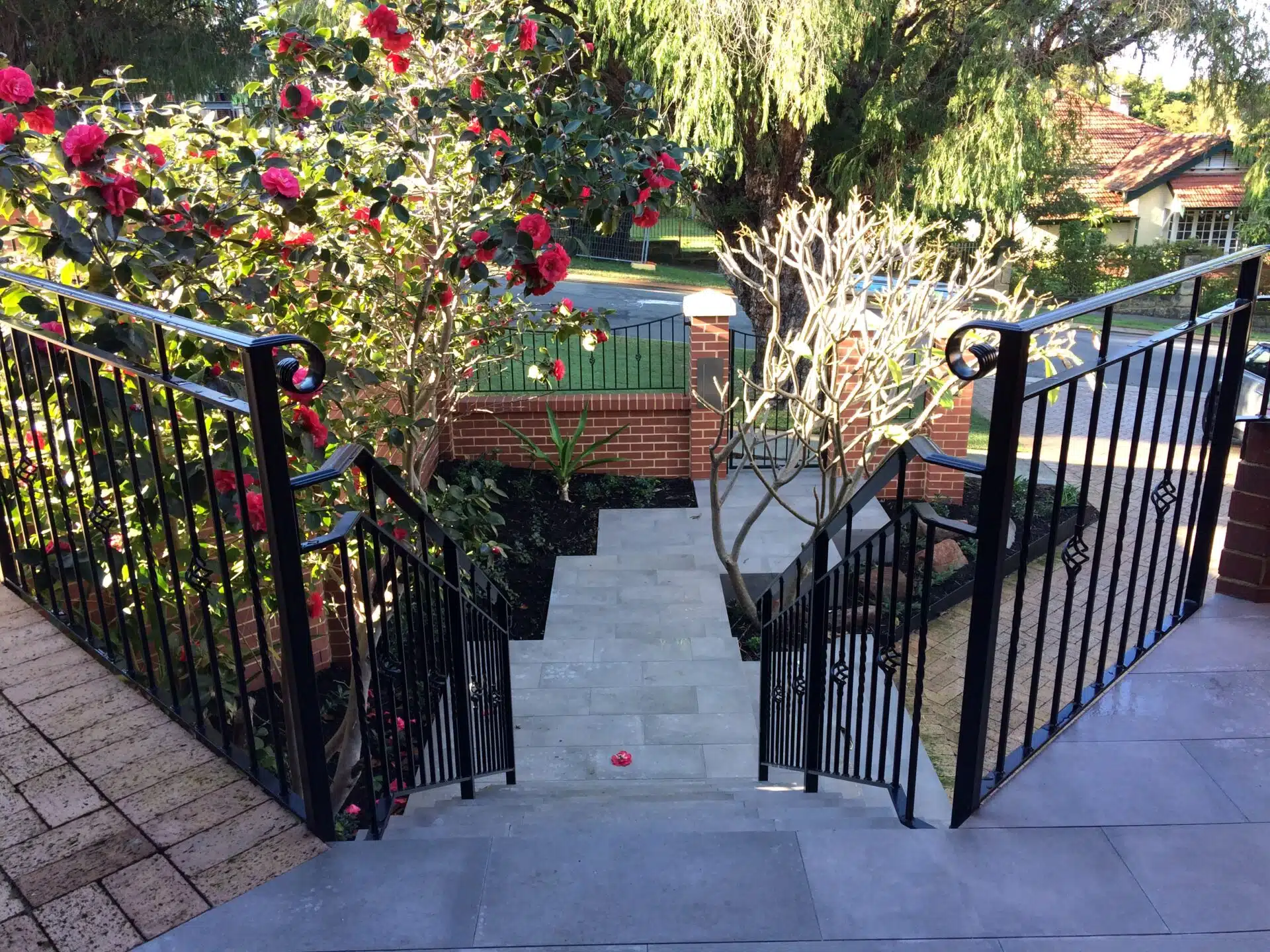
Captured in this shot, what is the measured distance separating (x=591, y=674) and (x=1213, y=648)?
3283 mm

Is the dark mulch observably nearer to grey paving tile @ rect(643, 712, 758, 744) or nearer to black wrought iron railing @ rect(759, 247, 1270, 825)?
grey paving tile @ rect(643, 712, 758, 744)

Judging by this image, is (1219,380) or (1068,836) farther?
(1219,380)

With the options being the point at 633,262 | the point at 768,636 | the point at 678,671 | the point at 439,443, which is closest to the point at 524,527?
the point at 439,443

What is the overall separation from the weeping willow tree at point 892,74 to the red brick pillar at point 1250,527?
6140mm

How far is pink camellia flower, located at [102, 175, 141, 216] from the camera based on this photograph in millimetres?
2564

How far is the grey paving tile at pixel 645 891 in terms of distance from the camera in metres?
1.77

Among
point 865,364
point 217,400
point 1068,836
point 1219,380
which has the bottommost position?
point 1068,836

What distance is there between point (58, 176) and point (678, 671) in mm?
3751

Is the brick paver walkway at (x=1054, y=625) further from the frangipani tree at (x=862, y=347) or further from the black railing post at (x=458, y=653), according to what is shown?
the black railing post at (x=458, y=653)

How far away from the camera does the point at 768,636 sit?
3939mm

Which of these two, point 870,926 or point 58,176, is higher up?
Answer: point 58,176

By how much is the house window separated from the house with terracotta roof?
2 centimetres

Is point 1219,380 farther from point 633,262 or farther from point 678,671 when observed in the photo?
point 633,262

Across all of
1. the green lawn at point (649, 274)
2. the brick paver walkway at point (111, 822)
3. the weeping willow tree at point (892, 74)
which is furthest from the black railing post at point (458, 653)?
the green lawn at point (649, 274)
